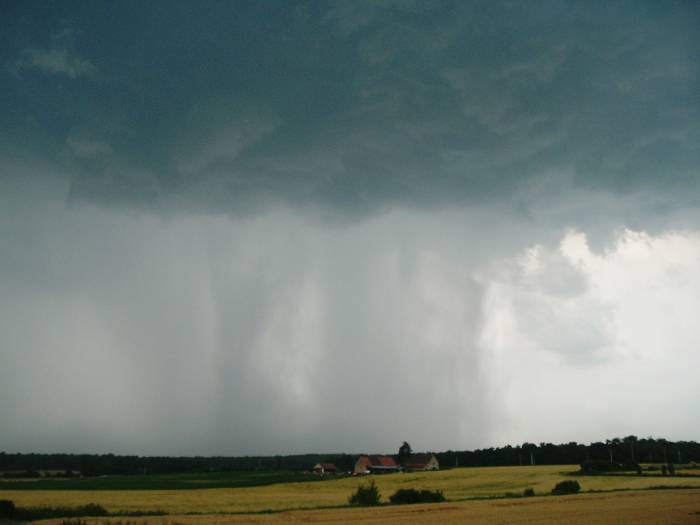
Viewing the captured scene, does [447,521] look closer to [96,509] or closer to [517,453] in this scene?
[96,509]

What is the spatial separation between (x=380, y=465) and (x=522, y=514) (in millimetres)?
145549

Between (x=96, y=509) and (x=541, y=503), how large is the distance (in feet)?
142

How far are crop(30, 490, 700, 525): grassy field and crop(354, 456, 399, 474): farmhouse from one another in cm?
11855

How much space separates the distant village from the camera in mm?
168750

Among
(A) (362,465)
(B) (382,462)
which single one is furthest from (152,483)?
(B) (382,462)

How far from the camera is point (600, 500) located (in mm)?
56000

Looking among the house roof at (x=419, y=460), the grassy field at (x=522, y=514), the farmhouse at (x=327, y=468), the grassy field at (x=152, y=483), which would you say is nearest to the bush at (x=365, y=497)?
the grassy field at (x=522, y=514)

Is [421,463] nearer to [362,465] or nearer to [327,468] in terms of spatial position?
[362,465]

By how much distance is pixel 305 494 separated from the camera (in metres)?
79.8

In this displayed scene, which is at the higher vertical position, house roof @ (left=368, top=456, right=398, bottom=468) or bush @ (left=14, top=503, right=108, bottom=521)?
bush @ (left=14, top=503, right=108, bottom=521)

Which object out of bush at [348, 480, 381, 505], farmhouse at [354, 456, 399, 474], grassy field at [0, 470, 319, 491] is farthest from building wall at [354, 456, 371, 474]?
bush at [348, 480, 381, 505]

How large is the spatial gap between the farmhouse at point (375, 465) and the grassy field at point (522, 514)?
118552 mm

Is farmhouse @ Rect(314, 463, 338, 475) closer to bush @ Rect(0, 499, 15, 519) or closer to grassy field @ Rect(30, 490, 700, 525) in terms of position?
grassy field @ Rect(30, 490, 700, 525)

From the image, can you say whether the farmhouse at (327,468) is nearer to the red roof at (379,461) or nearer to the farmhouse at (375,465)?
the farmhouse at (375,465)
